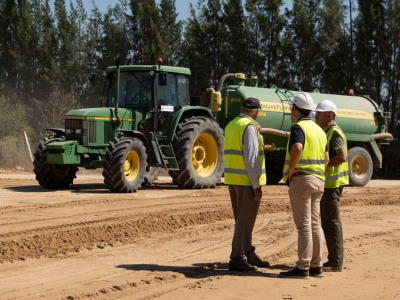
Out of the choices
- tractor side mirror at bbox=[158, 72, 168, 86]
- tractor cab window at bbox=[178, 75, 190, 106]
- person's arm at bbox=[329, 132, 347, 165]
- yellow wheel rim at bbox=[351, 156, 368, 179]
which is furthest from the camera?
yellow wheel rim at bbox=[351, 156, 368, 179]

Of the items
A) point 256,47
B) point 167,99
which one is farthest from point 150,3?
point 167,99

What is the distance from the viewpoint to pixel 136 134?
16219mm

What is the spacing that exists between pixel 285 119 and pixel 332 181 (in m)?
10.7

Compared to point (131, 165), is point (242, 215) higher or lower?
lower

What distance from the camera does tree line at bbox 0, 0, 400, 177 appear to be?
3612 centimetres

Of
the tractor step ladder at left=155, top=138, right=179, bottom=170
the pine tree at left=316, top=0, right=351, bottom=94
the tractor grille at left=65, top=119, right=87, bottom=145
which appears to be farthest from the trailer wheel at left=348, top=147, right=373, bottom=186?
the pine tree at left=316, top=0, right=351, bottom=94

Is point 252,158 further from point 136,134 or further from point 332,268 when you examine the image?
point 136,134

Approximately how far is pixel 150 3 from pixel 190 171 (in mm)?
25116

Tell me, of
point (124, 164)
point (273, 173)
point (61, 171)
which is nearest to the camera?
point (124, 164)

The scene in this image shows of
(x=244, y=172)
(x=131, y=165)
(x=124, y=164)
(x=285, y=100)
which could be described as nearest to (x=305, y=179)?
(x=244, y=172)

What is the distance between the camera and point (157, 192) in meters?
16.7

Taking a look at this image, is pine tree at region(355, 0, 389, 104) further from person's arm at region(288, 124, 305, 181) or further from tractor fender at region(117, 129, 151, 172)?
person's arm at region(288, 124, 305, 181)

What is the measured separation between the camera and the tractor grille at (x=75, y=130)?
53.2 ft

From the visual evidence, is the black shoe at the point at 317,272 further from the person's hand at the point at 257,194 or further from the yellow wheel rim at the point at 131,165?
the yellow wheel rim at the point at 131,165
